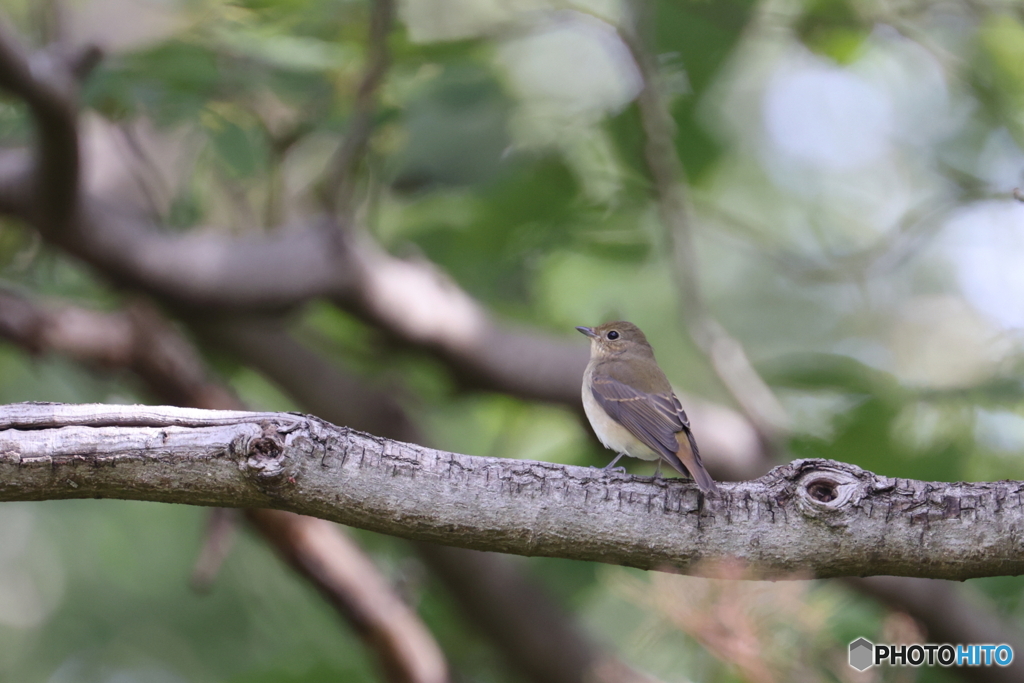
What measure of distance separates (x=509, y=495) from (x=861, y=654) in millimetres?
2371

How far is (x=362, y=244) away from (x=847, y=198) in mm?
6118

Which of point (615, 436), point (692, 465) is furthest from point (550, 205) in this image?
point (692, 465)

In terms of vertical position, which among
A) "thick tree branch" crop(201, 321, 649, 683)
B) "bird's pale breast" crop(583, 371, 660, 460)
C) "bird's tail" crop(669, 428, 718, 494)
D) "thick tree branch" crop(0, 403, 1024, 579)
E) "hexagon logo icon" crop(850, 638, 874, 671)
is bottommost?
"thick tree branch" crop(201, 321, 649, 683)

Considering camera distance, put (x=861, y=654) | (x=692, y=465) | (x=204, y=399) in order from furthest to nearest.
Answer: (x=204, y=399), (x=861, y=654), (x=692, y=465)

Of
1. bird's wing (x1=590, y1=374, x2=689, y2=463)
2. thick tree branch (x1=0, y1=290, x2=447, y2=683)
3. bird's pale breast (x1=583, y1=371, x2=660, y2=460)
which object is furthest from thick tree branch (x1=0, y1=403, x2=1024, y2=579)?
thick tree branch (x1=0, y1=290, x2=447, y2=683)

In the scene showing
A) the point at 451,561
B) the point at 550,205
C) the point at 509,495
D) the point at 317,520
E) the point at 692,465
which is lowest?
the point at 451,561

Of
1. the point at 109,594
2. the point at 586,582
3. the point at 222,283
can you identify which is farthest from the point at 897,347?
the point at 109,594

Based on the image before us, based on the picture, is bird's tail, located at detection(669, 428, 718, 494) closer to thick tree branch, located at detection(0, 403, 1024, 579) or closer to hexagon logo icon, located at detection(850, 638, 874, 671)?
thick tree branch, located at detection(0, 403, 1024, 579)

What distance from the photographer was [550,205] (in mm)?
6316

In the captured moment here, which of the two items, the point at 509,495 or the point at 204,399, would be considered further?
the point at 204,399

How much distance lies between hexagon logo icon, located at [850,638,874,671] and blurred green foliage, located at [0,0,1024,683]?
14 centimetres

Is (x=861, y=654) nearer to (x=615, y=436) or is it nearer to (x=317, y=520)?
(x=615, y=436)

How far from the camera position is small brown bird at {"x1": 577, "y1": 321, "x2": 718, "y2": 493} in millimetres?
3949

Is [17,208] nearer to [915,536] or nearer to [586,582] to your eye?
[586,582]
